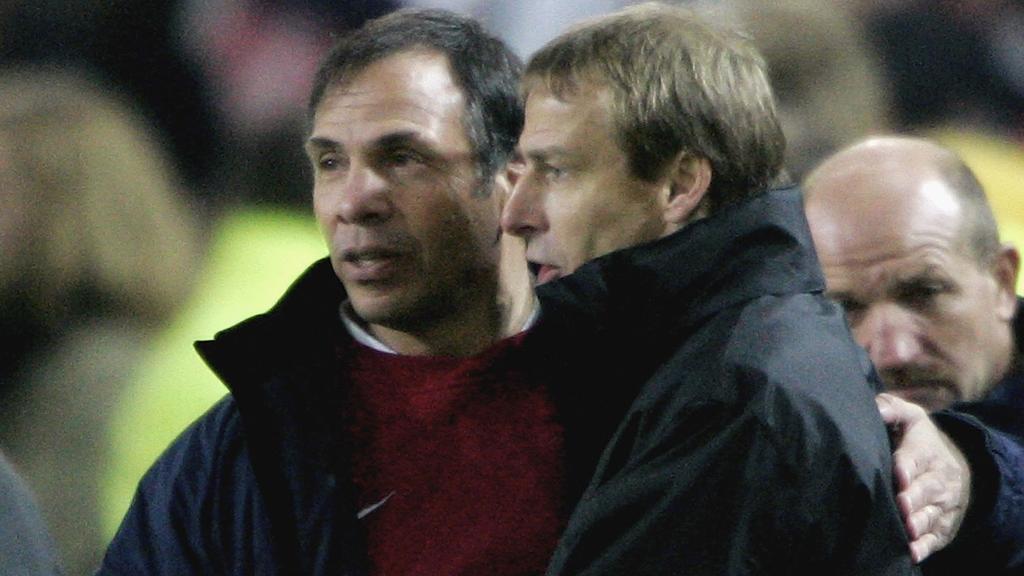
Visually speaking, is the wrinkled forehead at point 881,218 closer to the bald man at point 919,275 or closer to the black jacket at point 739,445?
the bald man at point 919,275

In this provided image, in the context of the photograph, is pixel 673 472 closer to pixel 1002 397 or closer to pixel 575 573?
pixel 575 573

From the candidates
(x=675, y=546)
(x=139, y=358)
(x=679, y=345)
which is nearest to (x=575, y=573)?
(x=675, y=546)

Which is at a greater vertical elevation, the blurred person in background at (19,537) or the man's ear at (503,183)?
the man's ear at (503,183)

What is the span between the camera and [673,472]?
1326mm

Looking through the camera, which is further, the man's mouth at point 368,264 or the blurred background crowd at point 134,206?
the blurred background crowd at point 134,206

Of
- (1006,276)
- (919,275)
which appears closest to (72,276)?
(919,275)

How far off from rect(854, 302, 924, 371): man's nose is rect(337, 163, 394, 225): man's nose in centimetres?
63

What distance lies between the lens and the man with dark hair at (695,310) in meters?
1.31

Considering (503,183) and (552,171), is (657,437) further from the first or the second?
(503,183)

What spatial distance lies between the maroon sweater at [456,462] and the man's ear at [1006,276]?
2.25 feet

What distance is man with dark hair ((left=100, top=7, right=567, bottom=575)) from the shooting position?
5.64 ft

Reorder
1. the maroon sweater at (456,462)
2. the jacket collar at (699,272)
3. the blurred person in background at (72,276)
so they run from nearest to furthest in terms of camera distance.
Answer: the jacket collar at (699,272) → the maroon sweater at (456,462) → the blurred person in background at (72,276)

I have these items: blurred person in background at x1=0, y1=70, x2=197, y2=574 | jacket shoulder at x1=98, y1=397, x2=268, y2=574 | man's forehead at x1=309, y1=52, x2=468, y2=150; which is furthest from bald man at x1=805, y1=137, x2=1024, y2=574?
blurred person in background at x1=0, y1=70, x2=197, y2=574

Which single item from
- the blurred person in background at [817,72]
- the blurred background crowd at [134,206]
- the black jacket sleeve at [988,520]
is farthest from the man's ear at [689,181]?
the blurred person in background at [817,72]
